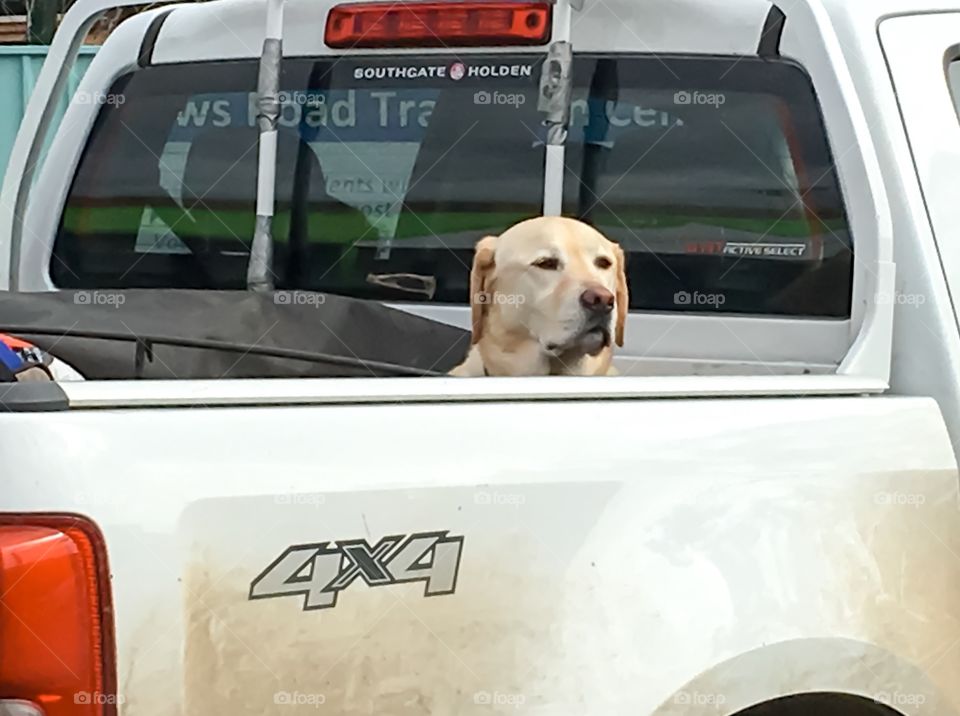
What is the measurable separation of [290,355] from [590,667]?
849 mm

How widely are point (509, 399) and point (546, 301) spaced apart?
48.3 inches

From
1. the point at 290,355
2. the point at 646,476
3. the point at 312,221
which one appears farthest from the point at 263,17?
the point at 646,476

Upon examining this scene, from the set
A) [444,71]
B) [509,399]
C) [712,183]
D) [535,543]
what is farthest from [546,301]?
[535,543]

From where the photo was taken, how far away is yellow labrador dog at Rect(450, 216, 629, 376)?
10.9 ft

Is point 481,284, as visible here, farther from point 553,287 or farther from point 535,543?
point 535,543

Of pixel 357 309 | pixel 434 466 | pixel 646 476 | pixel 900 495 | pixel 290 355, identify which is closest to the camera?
pixel 434 466

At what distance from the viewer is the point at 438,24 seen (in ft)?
12.1

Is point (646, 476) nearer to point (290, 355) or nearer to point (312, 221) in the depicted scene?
point (290, 355)

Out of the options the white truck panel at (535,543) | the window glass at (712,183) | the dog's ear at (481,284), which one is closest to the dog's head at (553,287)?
the dog's ear at (481,284)

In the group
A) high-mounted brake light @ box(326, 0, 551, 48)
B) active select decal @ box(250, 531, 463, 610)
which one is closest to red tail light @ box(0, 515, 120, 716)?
active select decal @ box(250, 531, 463, 610)

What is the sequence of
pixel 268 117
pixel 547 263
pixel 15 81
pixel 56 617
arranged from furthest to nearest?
pixel 15 81
pixel 268 117
pixel 547 263
pixel 56 617

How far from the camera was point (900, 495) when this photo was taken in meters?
2.51

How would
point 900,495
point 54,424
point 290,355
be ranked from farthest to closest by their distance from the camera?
point 290,355
point 900,495
point 54,424

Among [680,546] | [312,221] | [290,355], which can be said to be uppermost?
[312,221]
